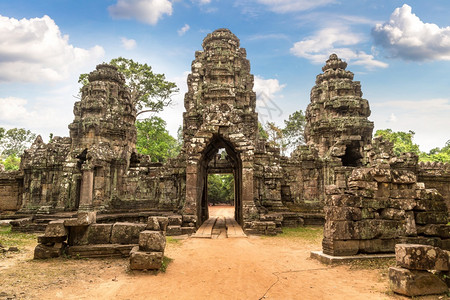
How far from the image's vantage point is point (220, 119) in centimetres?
1192

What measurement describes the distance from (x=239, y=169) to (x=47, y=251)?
7951 millimetres

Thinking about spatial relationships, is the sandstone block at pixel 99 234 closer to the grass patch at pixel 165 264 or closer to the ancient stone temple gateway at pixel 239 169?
the grass patch at pixel 165 264

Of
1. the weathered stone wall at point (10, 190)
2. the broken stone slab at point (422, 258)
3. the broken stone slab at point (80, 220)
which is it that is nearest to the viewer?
the broken stone slab at point (422, 258)

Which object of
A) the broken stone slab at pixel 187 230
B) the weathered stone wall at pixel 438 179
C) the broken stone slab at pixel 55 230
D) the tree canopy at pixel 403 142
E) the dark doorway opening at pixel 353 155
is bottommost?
the broken stone slab at pixel 187 230

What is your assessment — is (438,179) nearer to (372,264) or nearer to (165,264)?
(372,264)

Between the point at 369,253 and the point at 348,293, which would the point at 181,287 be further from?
the point at 369,253

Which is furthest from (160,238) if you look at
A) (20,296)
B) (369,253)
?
A: (369,253)

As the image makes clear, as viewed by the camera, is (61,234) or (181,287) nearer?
(181,287)

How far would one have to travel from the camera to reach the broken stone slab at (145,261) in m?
5.89

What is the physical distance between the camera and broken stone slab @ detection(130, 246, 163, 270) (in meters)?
5.89

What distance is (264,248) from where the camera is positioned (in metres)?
8.64

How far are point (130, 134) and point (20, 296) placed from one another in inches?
494

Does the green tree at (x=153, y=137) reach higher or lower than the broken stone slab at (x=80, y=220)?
higher

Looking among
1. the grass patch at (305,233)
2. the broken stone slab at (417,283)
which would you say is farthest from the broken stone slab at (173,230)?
the broken stone slab at (417,283)
